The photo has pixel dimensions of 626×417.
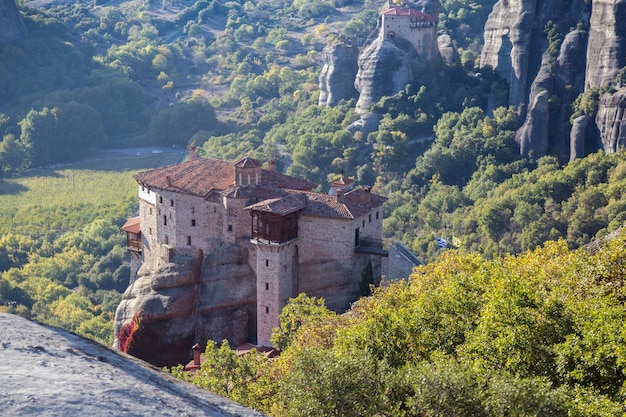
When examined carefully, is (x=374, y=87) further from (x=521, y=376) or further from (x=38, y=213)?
(x=521, y=376)

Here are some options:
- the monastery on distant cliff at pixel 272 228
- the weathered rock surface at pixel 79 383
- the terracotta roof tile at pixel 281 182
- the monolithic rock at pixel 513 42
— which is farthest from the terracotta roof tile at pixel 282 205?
the monolithic rock at pixel 513 42

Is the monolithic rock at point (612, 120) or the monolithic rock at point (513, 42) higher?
the monolithic rock at point (513, 42)

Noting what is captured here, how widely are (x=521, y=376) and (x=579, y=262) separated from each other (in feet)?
22.0

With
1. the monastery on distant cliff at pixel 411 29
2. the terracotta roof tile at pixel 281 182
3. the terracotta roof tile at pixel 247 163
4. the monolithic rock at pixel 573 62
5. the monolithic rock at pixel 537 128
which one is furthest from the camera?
the monastery on distant cliff at pixel 411 29

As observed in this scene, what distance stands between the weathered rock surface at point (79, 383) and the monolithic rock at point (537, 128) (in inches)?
2976

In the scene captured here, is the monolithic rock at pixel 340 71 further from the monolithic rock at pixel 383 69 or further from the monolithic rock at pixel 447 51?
the monolithic rock at pixel 447 51

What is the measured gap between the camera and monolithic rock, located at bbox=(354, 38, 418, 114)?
101938mm

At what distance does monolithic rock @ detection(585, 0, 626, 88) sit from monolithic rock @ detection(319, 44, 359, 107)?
3048 cm

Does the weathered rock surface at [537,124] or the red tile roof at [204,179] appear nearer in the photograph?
the red tile roof at [204,179]

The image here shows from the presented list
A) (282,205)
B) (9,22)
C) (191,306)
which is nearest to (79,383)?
(282,205)

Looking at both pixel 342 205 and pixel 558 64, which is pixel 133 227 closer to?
pixel 342 205

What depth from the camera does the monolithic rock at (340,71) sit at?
367 feet

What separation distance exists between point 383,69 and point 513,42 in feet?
42.2

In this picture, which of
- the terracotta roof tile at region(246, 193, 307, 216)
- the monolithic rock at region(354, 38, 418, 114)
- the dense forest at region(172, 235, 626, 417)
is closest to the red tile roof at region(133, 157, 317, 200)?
the terracotta roof tile at region(246, 193, 307, 216)
